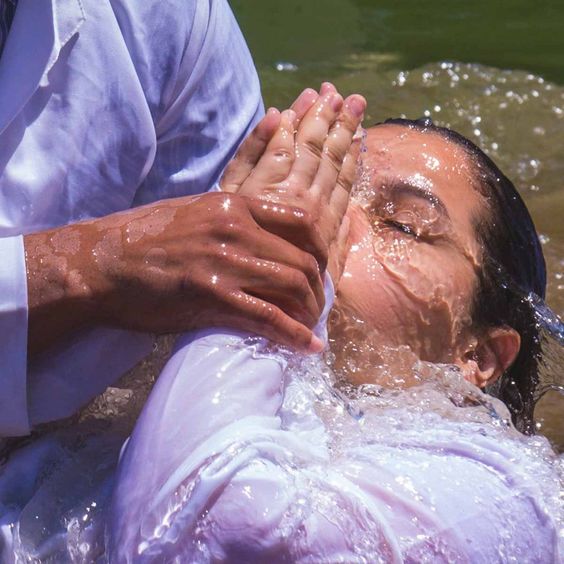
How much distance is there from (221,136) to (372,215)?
0.43 metres

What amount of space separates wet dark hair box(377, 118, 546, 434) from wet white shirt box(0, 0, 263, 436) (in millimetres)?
837

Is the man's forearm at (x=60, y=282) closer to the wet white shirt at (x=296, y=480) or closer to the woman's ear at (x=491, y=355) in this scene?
the wet white shirt at (x=296, y=480)

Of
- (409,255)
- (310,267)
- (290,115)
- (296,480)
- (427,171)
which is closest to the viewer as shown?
(296,480)

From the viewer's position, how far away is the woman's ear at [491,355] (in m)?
2.79

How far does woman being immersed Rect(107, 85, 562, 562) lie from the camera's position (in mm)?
1953

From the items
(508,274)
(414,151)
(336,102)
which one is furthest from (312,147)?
(508,274)

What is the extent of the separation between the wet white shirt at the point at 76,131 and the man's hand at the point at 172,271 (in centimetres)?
6

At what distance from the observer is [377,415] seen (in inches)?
93.7

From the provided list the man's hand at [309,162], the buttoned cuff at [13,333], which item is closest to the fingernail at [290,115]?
the man's hand at [309,162]

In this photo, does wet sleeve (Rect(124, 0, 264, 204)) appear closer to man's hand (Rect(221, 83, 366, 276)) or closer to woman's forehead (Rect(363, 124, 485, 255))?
man's hand (Rect(221, 83, 366, 276))

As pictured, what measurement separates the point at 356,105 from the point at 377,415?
67 centimetres

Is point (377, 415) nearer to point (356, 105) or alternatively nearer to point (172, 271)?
point (172, 271)

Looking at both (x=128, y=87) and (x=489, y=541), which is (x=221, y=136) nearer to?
(x=128, y=87)

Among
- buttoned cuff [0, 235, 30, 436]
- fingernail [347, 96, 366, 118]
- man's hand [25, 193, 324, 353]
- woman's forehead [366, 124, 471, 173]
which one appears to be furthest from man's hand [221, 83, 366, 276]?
buttoned cuff [0, 235, 30, 436]
